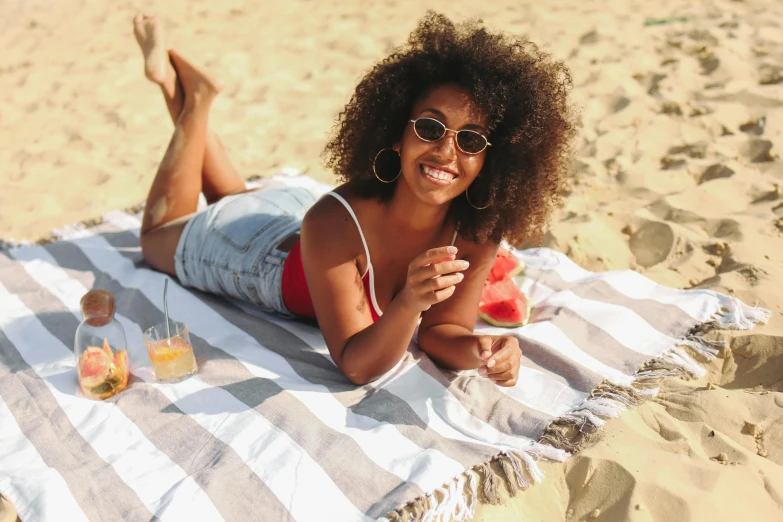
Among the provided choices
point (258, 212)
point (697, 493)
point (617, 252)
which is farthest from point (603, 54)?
point (697, 493)

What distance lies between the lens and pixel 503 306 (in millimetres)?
3299

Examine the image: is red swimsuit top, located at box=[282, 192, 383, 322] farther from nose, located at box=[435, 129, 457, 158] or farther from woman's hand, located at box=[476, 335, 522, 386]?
nose, located at box=[435, 129, 457, 158]

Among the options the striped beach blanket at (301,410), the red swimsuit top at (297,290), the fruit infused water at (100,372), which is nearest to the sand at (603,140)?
the striped beach blanket at (301,410)

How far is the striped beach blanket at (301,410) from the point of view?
2.30 meters

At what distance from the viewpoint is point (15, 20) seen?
7746 millimetres

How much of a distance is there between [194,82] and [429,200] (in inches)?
73.1

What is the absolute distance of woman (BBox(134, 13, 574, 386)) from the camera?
2.51 m

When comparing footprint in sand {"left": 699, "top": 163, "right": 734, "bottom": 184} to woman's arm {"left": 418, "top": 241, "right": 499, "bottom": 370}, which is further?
footprint in sand {"left": 699, "top": 163, "right": 734, "bottom": 184}

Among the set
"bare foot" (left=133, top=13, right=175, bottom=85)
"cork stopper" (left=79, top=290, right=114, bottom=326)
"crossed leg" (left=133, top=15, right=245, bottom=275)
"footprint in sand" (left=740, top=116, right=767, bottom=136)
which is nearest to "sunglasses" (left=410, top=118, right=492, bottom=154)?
"cork stopper" (left=79, top=290, right=114, bottom=326)

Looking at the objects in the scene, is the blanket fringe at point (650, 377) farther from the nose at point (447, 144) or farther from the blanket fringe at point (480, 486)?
the nose at point (447, 144)

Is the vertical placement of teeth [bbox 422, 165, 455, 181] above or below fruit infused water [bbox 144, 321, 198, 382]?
above

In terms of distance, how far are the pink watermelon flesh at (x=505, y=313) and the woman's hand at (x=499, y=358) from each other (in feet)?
2.12

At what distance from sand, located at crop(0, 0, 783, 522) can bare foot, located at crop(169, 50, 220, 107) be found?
121 centimetres

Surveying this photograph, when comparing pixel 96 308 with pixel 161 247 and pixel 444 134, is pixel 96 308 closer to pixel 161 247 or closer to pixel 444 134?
pixel 161 247
